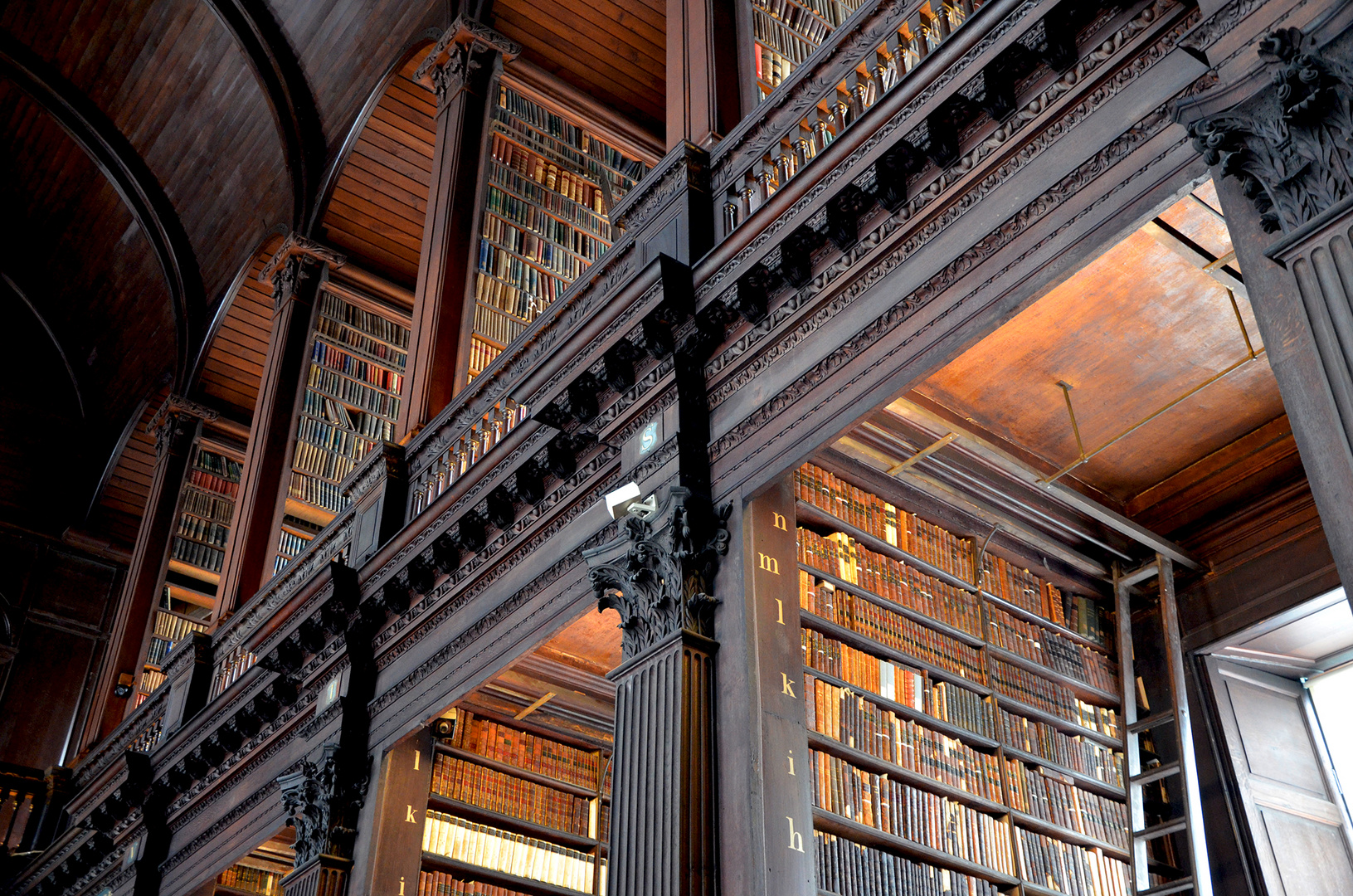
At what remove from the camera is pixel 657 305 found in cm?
436

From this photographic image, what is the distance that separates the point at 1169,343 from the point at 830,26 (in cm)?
209

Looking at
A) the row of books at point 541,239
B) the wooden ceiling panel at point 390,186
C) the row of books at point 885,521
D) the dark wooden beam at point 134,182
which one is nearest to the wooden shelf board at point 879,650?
the row of books at point 885,521

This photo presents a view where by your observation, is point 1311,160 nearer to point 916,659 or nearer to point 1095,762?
point 916,659

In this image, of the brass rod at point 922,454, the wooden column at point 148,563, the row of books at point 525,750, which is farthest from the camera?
the wooden column at point 148,563

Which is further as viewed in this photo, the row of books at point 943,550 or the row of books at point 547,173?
the row of books at point 547,173

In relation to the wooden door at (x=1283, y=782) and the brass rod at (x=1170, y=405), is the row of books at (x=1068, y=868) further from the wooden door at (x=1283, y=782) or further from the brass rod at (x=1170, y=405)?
the brass rod at (x=1170, y=405)

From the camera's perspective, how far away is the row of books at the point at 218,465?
11.1 m

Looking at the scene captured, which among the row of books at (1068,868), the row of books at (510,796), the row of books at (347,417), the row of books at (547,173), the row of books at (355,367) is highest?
the row of books at (355,367)

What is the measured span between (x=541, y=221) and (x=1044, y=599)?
3612mm

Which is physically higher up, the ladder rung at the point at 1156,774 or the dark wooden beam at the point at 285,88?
the dark wooden beam at the point at 285,88

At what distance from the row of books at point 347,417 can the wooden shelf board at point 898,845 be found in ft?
18.9

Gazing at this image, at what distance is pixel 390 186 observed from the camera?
9562mm

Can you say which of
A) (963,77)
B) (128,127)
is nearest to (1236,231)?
(963,77)

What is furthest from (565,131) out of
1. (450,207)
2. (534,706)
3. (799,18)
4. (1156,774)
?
(1156,774)
